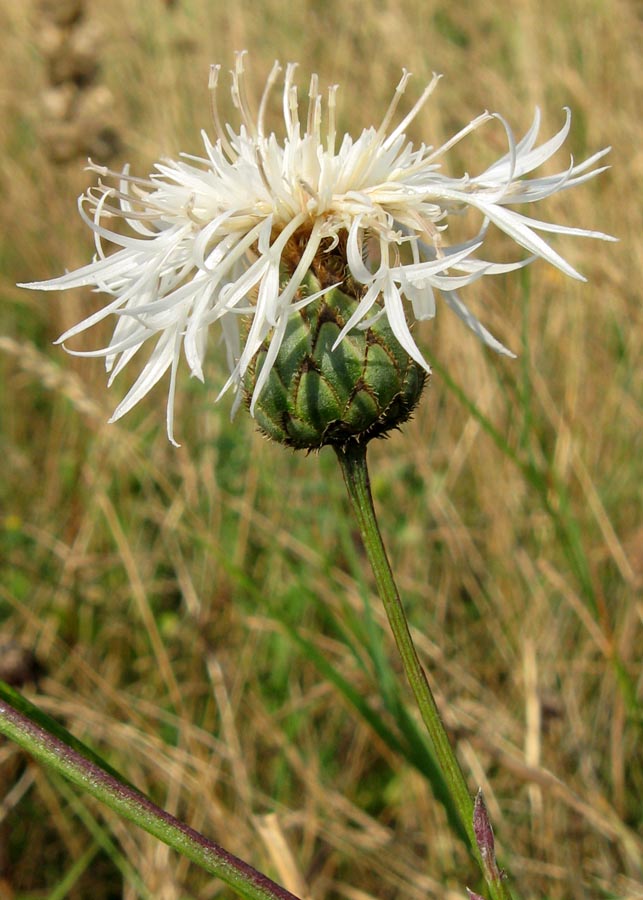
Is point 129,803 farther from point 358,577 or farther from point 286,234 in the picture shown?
point 358,577

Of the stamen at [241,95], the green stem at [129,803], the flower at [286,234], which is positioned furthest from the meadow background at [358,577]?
the green stem at [129,803]

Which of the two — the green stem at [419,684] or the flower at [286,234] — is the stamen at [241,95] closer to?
the flower at [286,234]

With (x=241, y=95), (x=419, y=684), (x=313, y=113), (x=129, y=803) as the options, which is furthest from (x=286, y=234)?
(x=129, y=803)

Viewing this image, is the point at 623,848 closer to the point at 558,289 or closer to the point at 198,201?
the point at 198,201

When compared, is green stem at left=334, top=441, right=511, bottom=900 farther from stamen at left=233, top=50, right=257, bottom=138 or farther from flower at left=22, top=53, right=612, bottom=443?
stamen at left=233, top=50, right=257, bottom=138

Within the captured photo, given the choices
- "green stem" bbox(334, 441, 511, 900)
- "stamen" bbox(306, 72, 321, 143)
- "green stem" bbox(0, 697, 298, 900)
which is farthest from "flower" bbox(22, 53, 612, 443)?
"green stem" bbox(0, 697, 298, 900)

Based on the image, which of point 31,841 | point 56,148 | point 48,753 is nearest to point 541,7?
point 56,148
